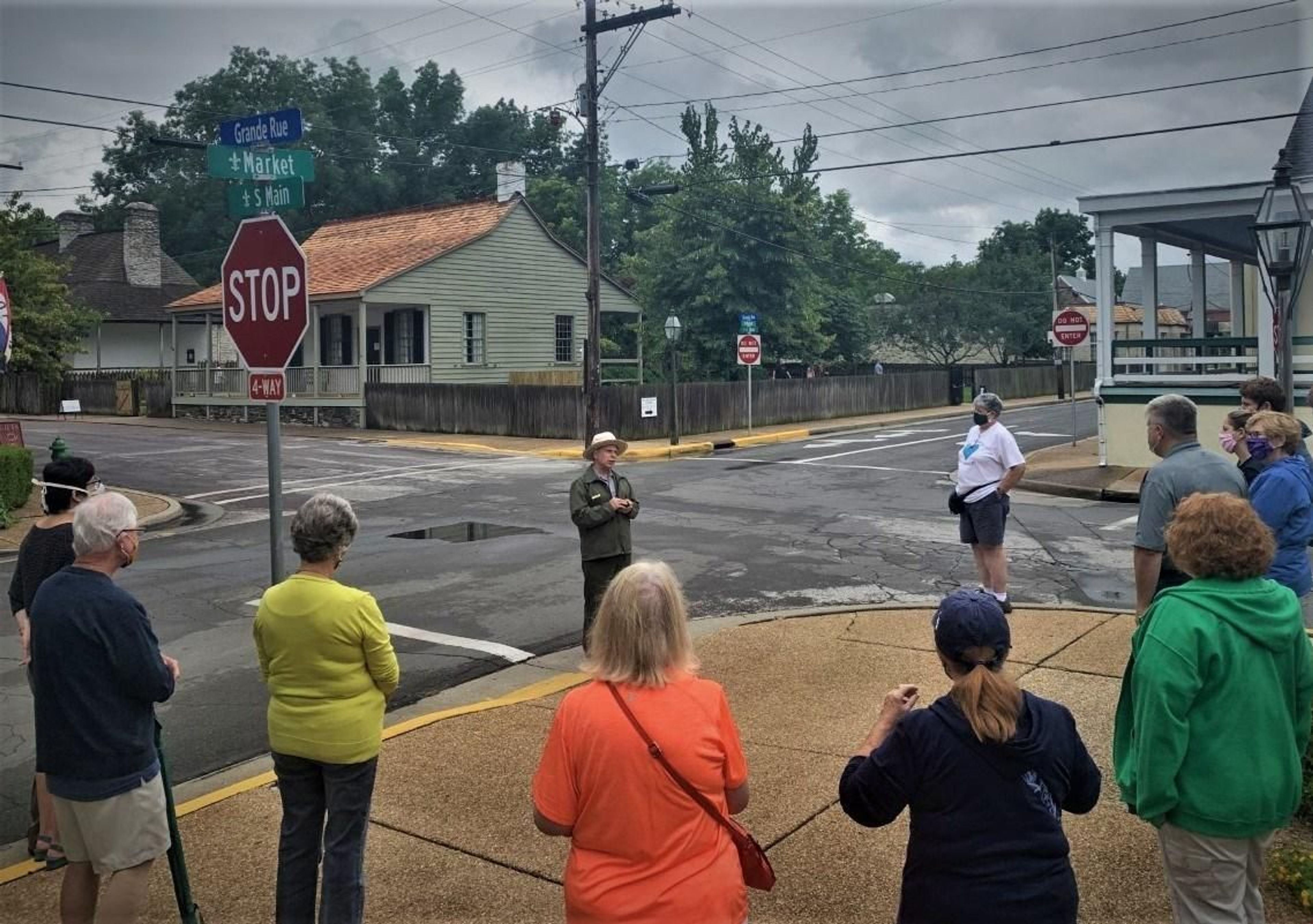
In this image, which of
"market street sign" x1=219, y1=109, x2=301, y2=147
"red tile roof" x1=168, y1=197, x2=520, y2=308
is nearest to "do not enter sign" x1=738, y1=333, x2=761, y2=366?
"red tile roof" x1=168, y1=197, x2=520, y2=308

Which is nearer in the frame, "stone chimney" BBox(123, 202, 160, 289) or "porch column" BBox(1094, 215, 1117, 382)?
"porch column" BBox(1094, 215, 1117, 382)

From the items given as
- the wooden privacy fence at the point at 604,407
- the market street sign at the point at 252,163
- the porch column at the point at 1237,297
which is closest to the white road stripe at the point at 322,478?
the wooden privacy fence at the point at 604,407

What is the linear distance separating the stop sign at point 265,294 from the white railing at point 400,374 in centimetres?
2900

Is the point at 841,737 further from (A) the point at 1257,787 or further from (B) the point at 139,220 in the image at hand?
(B) the point at 139,220

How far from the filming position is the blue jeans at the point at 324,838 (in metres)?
4.04

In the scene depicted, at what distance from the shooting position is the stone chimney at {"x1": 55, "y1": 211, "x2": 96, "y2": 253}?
5322cm

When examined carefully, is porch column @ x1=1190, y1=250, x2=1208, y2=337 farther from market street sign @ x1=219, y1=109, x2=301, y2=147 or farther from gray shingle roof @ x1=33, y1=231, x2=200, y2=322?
gray shingle roof @ x1=33, y1=231, x2=200, y2=322

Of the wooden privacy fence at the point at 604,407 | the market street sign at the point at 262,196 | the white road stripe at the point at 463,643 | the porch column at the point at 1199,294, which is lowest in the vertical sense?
the white road stripe at the point at 463,643

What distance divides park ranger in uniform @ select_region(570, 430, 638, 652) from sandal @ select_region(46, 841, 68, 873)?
3.43 m

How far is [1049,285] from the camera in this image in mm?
61344

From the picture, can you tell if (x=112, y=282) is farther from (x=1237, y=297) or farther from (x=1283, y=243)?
(x=1283, y=243)

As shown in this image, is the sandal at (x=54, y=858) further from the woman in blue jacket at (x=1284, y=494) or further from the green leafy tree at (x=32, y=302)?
the green leafy tree at (x=32, y=302)

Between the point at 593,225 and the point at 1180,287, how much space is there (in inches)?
2388

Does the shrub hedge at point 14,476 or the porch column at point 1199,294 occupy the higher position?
the porch column at point 1199,294
